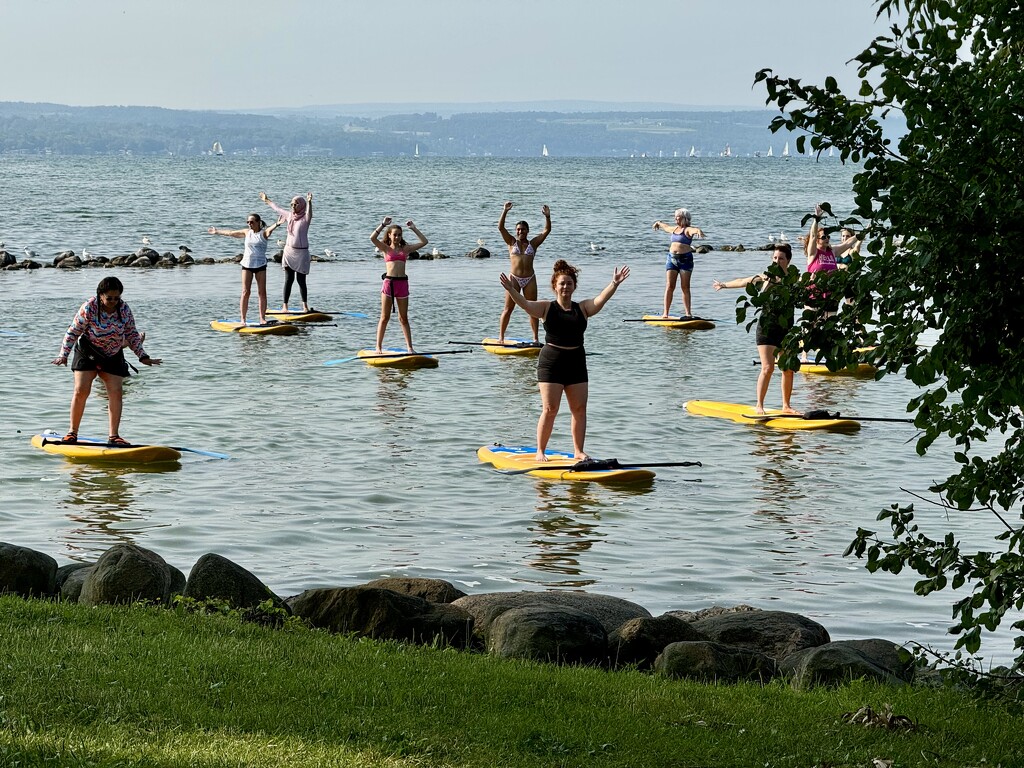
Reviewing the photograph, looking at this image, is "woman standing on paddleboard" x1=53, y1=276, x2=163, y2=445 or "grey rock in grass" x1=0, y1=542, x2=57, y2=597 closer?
"grey rock in grass" x1=0, y1=542, x2=57, y2=597

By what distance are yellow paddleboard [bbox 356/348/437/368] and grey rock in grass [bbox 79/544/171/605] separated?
474 inches

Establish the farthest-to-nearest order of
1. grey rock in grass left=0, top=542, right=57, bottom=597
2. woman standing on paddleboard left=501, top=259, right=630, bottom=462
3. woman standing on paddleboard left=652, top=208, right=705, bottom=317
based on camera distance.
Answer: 1. woman standing on paddleboard left=652, top=208, right=705, bottom=317
2. woman standing on paddleboard left=501, top=259, right=630, bottom=462
3. grey rock in grass left=0, top=542, right=57, bottom=597

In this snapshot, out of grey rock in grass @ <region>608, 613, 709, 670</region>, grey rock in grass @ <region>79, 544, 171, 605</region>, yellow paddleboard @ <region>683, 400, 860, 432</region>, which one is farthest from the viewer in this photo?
yellow paddleboard @ <region>683, 400, 860, 432</region>

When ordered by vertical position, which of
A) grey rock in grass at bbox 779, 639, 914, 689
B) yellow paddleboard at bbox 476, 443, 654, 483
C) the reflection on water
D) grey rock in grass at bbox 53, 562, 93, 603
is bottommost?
the reflection on water

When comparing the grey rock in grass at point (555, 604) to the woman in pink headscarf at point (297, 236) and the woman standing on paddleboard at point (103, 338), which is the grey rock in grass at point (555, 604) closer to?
the woman standing on paddleboard at point (103, 338)

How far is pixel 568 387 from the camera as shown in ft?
43.2

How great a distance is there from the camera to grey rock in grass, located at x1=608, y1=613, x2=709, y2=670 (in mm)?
8016

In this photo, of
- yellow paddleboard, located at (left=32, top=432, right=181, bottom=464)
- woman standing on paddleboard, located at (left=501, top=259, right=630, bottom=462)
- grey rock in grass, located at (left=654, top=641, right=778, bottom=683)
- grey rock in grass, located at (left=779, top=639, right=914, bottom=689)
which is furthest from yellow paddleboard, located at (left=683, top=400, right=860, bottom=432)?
grey rock in grass, located at (left=654, top=641, right=778, bottom=683)

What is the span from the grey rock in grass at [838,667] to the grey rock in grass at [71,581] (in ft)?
14.0

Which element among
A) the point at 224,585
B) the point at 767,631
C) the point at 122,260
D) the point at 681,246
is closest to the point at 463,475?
the point at 224,585

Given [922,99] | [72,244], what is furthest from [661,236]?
[922,99]

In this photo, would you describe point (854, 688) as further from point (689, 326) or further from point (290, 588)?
point (689, 326)

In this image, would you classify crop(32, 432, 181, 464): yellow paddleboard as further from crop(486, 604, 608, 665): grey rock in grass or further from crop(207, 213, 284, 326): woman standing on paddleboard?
crop(207, 213, 284, 326): woman standing on paddleboard

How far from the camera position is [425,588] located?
30.1 feet
